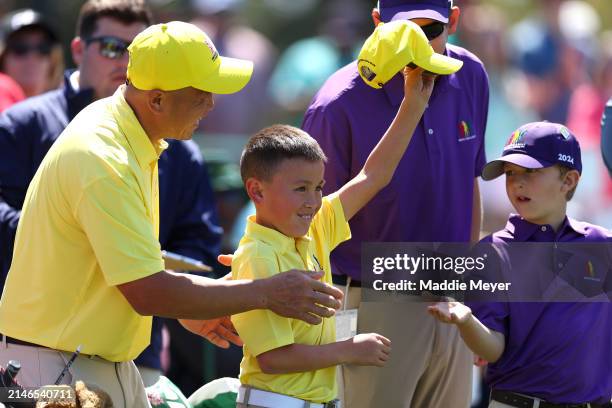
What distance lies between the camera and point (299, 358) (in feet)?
12.6

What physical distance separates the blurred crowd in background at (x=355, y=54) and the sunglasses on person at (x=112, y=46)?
9.78 ft

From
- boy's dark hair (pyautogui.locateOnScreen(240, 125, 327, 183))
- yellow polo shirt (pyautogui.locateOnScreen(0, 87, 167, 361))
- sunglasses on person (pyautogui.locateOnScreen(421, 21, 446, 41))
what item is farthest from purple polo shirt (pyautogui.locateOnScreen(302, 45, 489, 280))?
yellow polo shirt (pyautogui.locateOnScreen(0, 87, 167, 361))

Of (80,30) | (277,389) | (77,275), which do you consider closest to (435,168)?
(277,389)

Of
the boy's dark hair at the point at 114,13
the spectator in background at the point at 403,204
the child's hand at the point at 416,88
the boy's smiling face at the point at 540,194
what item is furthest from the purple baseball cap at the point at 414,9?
the boy's dark hair at the point at 114,13

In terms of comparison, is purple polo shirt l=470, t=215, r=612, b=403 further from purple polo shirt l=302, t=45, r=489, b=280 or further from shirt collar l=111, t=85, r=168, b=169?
Answer: shirt collar l=111, t=85, r=168, b=169

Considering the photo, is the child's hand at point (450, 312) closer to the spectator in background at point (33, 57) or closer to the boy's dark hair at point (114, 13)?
the boy's dark hair at point (114, 13)

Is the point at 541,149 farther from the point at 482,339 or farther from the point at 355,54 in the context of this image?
the point at 355,54

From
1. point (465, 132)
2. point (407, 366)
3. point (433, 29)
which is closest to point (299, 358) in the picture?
point (407, 366)

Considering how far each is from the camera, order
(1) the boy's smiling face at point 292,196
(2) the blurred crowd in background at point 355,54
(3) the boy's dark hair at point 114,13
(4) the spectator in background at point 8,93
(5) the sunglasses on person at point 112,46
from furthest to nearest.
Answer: (2) the blurred crowd in background at point 355,54
(4) the spectator in background at point 8,93
(3) the boy's dark hair at point 114,13
(5) the sunglasses on person at point 112,46
(1) the boy's smiling face at point 292,196

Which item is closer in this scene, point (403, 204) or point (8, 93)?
point (403, 204)

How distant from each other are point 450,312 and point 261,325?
0.68 metres

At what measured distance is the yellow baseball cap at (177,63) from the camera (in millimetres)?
3740

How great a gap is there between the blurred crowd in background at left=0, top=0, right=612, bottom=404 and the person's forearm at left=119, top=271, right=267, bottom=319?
501 cm

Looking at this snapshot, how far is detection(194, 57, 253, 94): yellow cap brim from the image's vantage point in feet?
12.5
